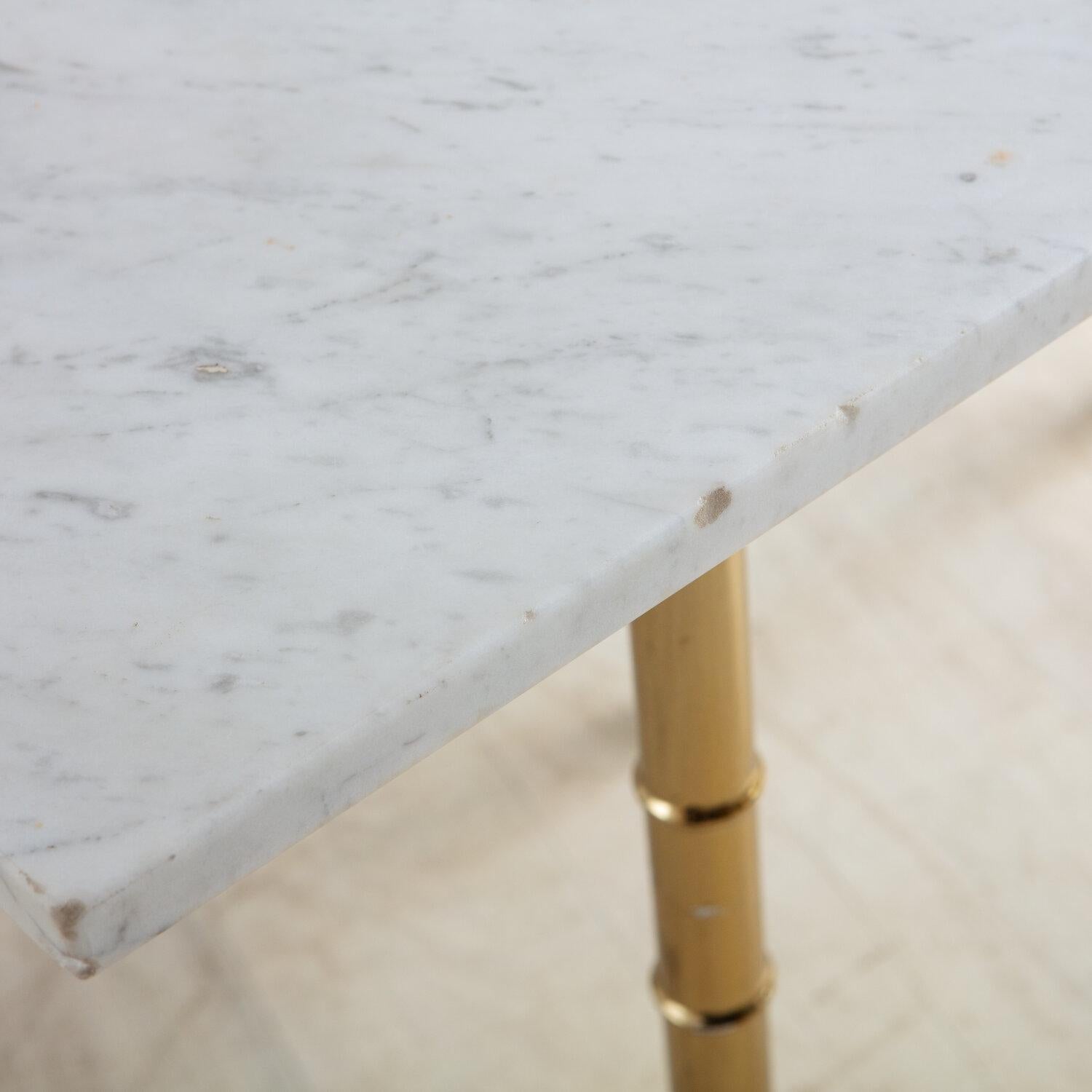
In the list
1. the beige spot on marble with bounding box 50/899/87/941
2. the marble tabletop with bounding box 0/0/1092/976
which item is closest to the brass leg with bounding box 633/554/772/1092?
the marble tabletop with bounding box 0/0/1092/976

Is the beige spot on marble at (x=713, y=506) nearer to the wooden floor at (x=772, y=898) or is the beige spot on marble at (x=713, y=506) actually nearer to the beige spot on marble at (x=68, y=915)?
the beige spot on marble at (x=68, y=915)

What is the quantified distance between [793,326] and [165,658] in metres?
0.15

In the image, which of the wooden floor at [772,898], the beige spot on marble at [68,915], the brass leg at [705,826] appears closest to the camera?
the beige spot on marble at [68,915]

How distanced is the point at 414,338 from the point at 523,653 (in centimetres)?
10

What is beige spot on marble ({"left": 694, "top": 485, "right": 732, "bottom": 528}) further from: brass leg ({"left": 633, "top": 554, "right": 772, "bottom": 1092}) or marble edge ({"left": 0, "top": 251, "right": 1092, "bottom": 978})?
brass leg ({"left": 633, "top": 554, "right": 772, "bottom": 1092})

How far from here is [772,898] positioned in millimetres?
912

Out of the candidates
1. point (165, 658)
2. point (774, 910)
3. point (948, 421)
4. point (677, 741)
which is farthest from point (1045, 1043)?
point (165, 658)

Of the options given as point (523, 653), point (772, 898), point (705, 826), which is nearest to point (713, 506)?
point (523, 653)

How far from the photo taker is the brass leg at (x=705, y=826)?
49cm

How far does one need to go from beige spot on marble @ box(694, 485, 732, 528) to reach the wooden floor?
25.2 inches

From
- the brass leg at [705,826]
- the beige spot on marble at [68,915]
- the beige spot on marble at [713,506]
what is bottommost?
the brass leg at [705,826]

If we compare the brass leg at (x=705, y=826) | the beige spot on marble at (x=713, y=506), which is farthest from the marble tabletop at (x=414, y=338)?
the brass leg at (x=705, y=826)

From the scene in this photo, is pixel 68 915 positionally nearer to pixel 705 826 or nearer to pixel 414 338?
pixel 414 338

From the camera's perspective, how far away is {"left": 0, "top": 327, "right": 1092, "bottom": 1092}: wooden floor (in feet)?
2.74
